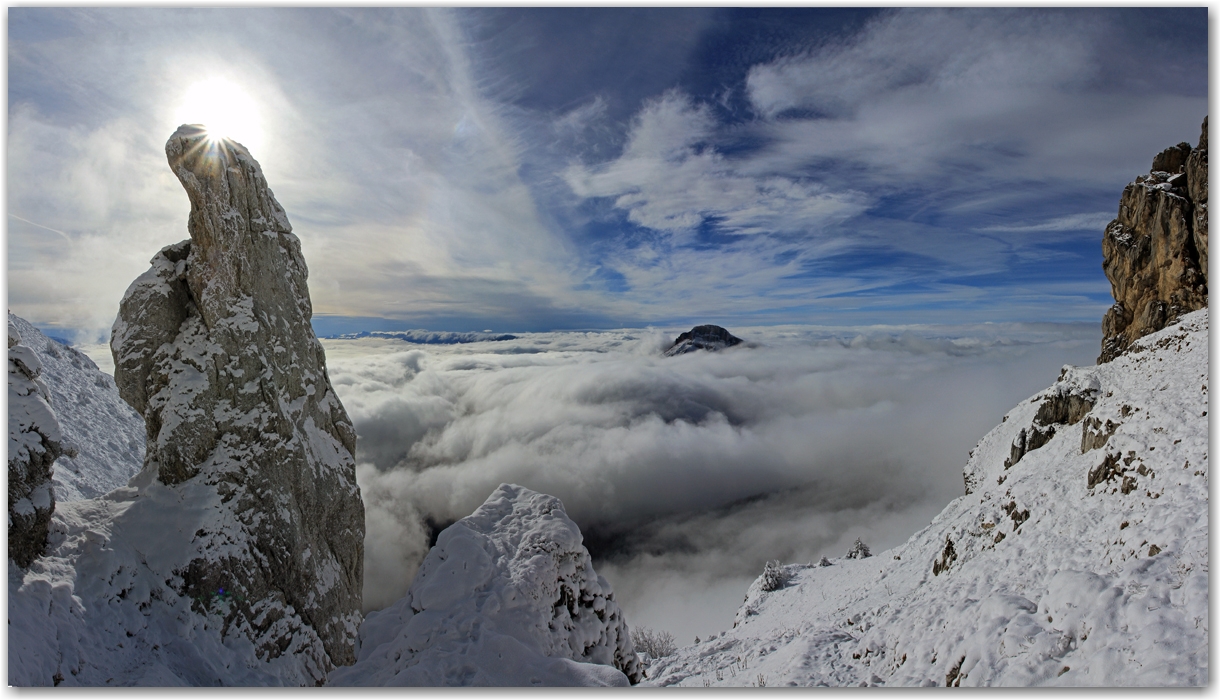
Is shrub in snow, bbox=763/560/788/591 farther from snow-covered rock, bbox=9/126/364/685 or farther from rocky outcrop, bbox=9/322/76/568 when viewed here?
rocky outcrop, bbox=9/322/76/568

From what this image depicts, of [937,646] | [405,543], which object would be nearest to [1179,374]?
[937,646]

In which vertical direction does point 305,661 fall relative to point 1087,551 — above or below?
below

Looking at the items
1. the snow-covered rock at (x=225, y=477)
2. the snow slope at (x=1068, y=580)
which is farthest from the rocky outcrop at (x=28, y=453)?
the snow slope at (x=1068, y=580)

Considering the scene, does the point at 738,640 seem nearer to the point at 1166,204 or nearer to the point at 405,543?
the point at 1166,204

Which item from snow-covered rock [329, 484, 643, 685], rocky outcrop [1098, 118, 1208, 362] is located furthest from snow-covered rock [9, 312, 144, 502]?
rocky outcrop [1098, 118, 1208, 362]

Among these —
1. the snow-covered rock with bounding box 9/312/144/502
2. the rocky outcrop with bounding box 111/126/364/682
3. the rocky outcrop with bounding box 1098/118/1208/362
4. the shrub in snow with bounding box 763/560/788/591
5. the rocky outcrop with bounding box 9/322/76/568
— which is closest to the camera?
the rocky outcrop with bounding box 9/322/76/568
